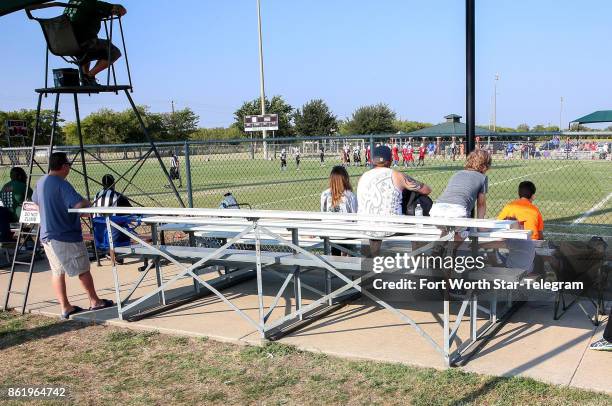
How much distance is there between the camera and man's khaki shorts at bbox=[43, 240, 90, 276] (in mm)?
5648

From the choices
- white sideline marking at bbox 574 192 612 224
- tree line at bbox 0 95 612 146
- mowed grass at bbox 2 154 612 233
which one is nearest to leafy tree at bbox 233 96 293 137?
tree line at bbox 0 95 612 146

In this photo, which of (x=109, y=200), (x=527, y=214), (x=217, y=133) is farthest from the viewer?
(x=217, y=133)

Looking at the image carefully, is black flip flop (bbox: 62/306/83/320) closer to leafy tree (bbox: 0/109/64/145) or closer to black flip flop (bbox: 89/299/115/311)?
black flip flop (bbox: 89/299/115/311)

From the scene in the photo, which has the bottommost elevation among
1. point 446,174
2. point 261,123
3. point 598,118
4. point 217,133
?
point 446,174

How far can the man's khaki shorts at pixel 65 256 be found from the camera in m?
5.65

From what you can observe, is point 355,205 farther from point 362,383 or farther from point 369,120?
point 369,120

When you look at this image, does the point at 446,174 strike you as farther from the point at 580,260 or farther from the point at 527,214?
the point at 580,260

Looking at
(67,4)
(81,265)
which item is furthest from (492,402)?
(67,4)

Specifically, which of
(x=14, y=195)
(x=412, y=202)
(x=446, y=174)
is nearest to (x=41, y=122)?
(x=446, y=174)

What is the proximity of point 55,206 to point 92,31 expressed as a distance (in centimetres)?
267

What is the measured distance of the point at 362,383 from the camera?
13.1ft

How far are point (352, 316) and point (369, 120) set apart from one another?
78.9m

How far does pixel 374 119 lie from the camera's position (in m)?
82.9

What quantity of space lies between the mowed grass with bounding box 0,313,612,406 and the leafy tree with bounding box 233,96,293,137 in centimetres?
7590
